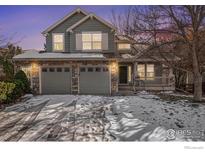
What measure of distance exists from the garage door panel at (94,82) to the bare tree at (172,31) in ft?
4.10

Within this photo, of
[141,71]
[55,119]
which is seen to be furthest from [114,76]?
[55,119]

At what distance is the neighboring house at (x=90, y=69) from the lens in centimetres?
789

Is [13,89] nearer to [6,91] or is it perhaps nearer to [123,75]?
[6,91]

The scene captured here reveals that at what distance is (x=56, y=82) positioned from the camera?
8141mm

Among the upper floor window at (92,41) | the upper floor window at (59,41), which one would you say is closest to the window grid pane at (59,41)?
the upper floor window at (59,41)

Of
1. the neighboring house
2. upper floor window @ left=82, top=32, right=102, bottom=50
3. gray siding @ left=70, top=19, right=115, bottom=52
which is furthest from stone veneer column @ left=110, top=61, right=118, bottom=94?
gray siding @ left=70, top=19, right=115, bottom=52

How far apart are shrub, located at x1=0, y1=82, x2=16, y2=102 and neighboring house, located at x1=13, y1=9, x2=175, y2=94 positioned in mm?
486

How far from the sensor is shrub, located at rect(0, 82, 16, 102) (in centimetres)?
760

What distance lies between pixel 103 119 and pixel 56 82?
5.27 ft

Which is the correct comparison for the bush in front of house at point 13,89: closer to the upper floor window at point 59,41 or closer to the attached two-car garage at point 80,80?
the attached two-car garage at point 80,80

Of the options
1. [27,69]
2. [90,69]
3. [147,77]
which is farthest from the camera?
[90,69]

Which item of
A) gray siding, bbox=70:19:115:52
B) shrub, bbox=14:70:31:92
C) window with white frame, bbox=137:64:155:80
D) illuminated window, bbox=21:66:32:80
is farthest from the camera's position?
gray siding, bbox=70:19:115:52

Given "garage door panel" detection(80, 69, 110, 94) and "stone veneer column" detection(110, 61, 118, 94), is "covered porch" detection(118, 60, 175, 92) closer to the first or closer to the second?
"stone veneer column" detection(110, 61, 118, 94)

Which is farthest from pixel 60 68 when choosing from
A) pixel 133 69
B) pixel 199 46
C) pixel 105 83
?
pixel 199 46
